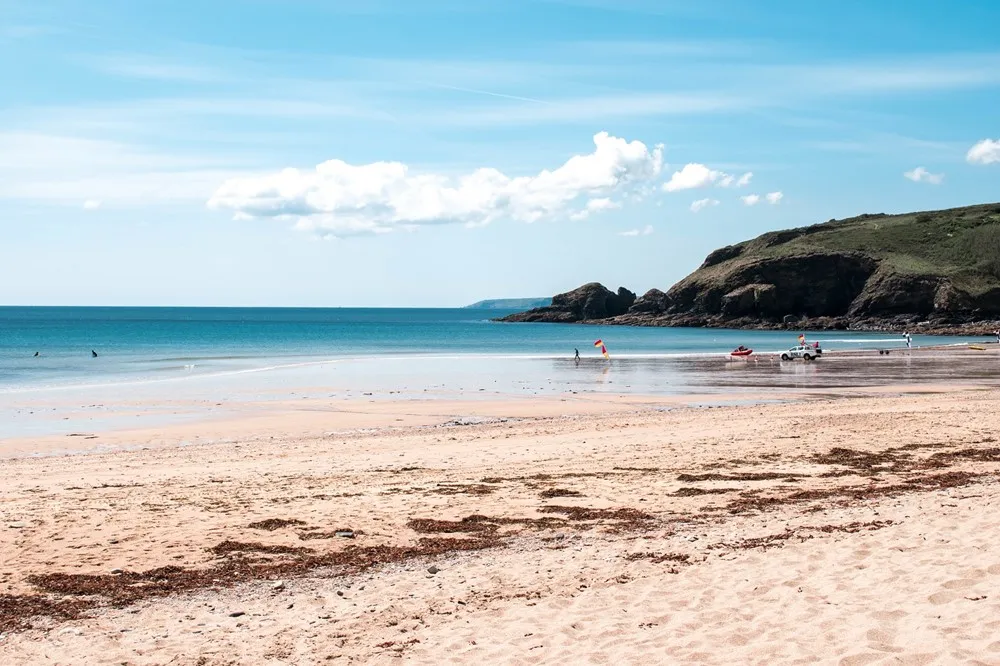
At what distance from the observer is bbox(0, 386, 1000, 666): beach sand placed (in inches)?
273

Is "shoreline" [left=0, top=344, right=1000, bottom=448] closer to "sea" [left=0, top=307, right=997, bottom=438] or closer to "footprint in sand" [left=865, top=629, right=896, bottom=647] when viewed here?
"sea" [left=0, top=307, right=997, bottom=438]

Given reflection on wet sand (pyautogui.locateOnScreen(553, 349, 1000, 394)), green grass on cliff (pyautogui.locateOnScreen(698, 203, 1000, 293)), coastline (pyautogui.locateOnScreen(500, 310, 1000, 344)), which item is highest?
green grass on cliff (pyautogui.locateOnScreen(698, 203, 1000, 293))

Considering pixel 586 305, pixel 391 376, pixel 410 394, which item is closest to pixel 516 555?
pixel 410 394

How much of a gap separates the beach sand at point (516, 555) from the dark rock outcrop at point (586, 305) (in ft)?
538

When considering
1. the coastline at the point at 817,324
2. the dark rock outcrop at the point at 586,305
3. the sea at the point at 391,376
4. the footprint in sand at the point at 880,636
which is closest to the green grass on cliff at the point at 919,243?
the coastline at the point at 817,324

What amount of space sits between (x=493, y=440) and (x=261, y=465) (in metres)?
5.79

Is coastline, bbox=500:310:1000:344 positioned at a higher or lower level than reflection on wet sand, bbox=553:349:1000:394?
higher

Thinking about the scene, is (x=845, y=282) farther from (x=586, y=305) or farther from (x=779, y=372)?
(x=779, y=372)

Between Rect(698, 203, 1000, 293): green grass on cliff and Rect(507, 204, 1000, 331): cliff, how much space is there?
0.64 feet

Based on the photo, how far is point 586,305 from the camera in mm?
182625

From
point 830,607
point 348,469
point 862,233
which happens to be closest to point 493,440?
A: point 348,469

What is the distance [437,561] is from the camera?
9.44 meters

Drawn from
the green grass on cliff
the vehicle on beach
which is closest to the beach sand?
the vehicle on beach

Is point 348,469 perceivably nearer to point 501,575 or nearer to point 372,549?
point 372,549
